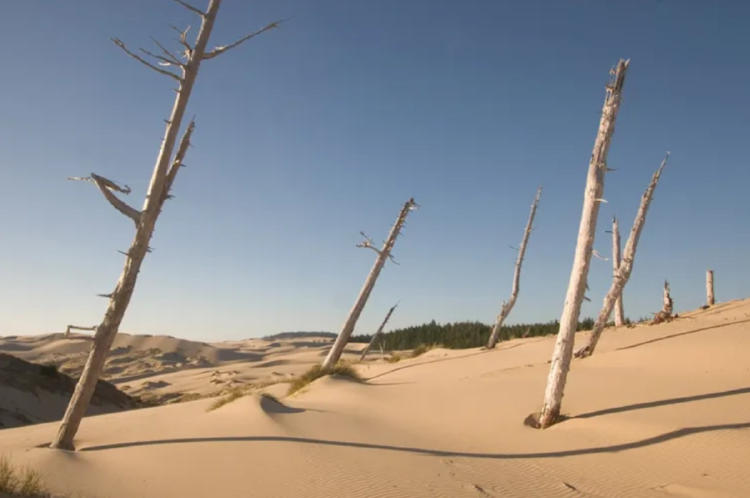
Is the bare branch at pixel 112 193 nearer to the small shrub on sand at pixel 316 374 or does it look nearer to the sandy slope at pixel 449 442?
the sandy slope at pixel 449 442

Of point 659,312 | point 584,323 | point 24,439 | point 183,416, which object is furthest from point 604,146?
point 584,323

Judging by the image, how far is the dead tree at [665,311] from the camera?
16.7m

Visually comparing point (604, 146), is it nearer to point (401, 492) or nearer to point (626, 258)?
point (401, 492)

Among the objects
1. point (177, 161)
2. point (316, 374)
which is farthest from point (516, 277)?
point (177, 161)

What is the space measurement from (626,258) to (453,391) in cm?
685

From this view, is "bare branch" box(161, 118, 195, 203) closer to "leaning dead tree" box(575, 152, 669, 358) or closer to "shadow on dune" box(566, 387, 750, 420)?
"shadow on dune" box(566, 387, 750, 420)

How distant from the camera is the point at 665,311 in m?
17.1

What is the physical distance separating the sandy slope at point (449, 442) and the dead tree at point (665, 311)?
6.06 metres

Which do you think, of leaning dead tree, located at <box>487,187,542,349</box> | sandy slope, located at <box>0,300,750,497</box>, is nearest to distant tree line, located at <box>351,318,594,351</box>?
leaning dead tree, located at <box>487,187,542,349</box>

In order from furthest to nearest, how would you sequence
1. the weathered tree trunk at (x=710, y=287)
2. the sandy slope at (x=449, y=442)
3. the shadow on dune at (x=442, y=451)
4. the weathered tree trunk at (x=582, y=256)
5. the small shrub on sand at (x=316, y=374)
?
the weathered tree trunk at (x=710, y=287), the small shrub on sand at (x=316, y=374), the weathered tree trunk at (x=582, y=256), the shadow on dune at (x=442, y=451), the sandy slope at (x=449, y=442)

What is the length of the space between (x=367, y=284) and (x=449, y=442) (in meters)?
10.0

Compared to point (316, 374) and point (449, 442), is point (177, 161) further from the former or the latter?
point (316, 374)

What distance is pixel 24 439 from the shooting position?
6.94 metres

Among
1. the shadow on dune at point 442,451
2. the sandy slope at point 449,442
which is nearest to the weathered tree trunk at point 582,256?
the sandy slope at point 449,442
